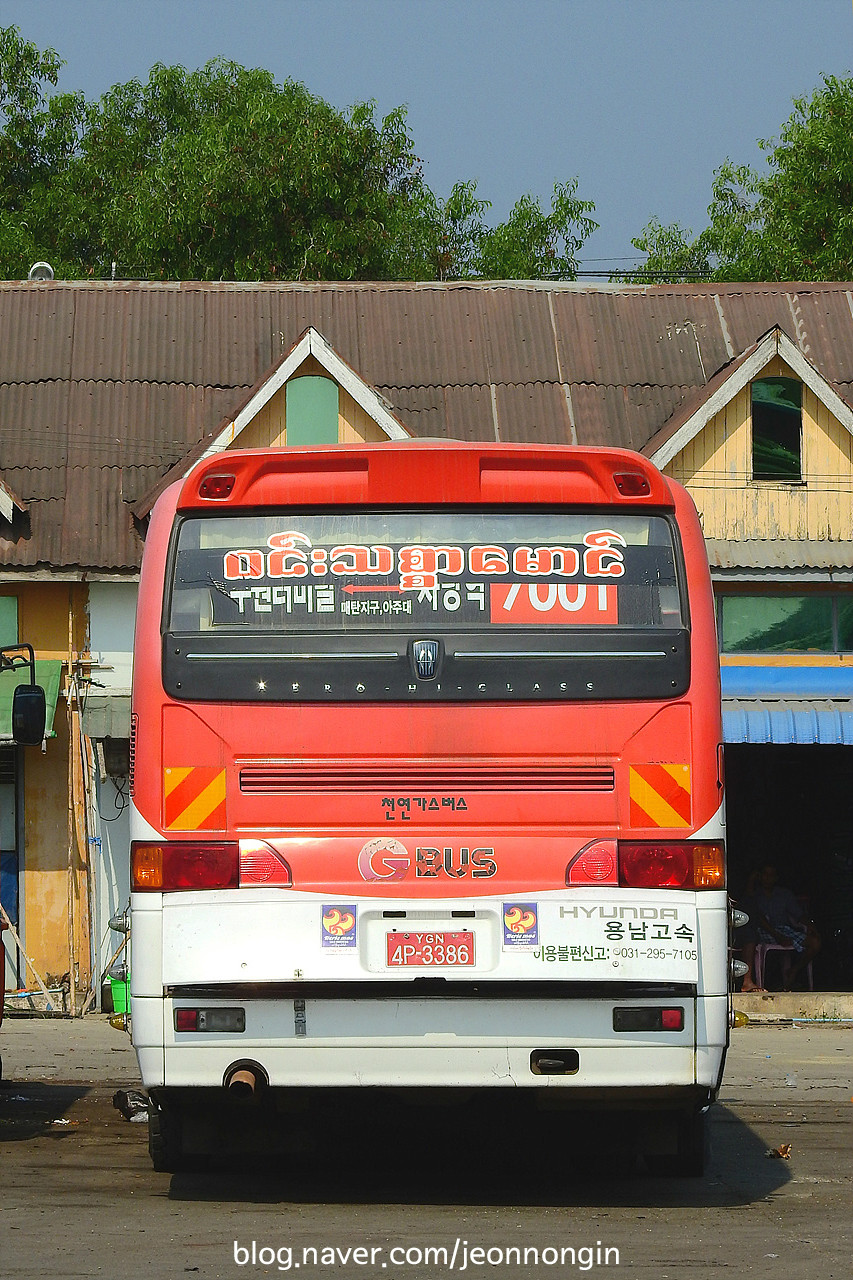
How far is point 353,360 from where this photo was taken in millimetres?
24188

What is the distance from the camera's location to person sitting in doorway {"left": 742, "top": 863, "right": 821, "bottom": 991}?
20.2 metres

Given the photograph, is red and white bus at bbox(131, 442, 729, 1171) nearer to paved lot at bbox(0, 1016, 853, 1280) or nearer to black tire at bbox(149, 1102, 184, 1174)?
paved lot at bbox(0, 1016, 853, 1280)

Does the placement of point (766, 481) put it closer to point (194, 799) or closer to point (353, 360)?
point (353, 360)

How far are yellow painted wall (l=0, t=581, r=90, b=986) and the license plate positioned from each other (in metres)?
13.4

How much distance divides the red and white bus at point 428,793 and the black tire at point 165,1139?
39.1 inches

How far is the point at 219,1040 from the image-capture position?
299 inches

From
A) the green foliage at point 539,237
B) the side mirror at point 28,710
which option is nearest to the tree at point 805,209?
the green foliage at point 539,237

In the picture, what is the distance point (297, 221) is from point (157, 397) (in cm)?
1362

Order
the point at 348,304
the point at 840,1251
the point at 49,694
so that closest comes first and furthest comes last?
1. the point at 840,1251
2. the point at 49,694
3. the point at 348,304

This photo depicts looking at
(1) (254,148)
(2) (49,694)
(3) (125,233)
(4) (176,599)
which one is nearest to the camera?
(4) (176,599)

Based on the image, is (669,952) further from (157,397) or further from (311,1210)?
(157,397)

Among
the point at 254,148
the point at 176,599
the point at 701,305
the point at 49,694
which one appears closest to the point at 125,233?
the point at 254,148

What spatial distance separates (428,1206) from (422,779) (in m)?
2.07

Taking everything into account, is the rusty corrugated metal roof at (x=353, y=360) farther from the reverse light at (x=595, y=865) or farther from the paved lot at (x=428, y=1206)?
the reverse light at (x=595, y=865)
